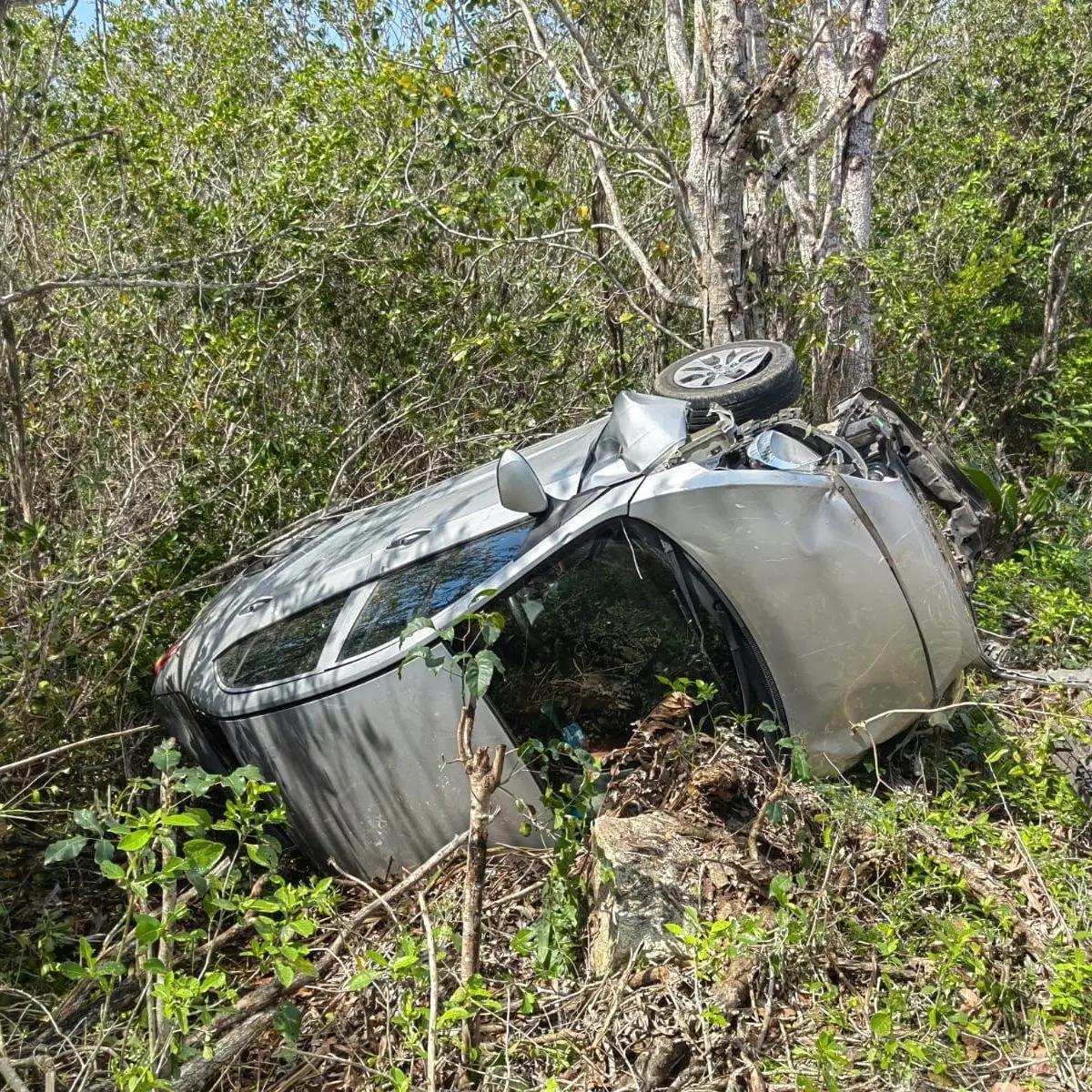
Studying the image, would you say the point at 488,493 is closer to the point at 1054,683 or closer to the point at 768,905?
the point at 768,905

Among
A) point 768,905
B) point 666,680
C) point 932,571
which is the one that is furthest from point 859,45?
point 768,905

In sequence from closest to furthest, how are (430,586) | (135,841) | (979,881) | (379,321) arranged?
(135,841)
(979,881)
(430,586)
(379,321)

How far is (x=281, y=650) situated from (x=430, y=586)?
692mm

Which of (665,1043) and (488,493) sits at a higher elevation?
(488,493)

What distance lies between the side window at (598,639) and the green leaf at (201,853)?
1.02 m

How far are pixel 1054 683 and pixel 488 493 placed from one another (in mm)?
2431

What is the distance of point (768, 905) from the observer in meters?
3.11

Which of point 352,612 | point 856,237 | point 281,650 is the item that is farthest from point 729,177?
point 281,650

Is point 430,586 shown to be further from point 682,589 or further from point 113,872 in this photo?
point 113,872

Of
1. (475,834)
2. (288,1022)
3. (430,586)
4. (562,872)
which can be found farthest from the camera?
(430,586)

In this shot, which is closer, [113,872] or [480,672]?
[113,872]

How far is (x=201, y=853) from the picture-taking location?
2533 millimetres

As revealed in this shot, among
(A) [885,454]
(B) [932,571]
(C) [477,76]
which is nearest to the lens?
(B) [932,571]

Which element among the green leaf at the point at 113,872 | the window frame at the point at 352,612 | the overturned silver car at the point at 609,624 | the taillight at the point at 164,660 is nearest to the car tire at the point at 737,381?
the overturned silver car at the point at 609,624
